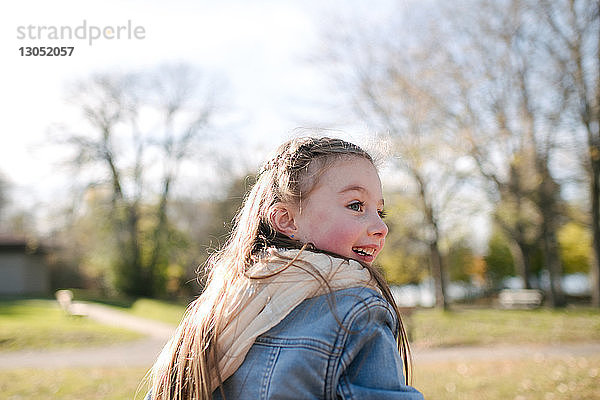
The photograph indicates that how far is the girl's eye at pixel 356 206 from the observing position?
1566 millimetres

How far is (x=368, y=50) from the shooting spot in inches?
853

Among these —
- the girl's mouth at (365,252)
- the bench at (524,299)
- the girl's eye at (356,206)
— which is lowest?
the bench at (524,299)

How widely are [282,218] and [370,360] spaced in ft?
1.60

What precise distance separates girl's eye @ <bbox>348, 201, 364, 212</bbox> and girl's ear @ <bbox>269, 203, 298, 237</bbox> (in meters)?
0.16

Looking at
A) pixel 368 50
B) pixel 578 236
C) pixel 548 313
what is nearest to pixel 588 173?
pixel 548 313

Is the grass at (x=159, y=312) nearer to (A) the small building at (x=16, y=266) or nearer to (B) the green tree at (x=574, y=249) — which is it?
(A) the small building at (x=16, y=266)

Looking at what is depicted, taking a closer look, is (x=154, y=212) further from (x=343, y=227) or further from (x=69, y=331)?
(x=343, y=227)

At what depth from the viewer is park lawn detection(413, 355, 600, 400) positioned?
7406 millimetres

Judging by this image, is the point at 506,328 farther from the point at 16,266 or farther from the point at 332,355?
the point at 16,266

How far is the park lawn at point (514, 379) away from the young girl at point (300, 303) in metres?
6.54

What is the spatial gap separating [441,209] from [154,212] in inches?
708

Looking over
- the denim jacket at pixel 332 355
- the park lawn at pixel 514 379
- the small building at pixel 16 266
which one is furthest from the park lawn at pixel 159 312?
the denim jacket at pixel 332 355

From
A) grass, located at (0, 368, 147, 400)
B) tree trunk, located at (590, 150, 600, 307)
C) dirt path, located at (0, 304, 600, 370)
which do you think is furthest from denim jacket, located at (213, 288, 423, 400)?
tree trunk, located at (590, 150, 600, 307)

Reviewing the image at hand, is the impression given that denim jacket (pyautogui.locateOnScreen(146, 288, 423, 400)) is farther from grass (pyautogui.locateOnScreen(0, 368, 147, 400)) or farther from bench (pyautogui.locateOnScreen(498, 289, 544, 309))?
bench (pyautogui.locateOnScreen(498, 289, 544, 309))
